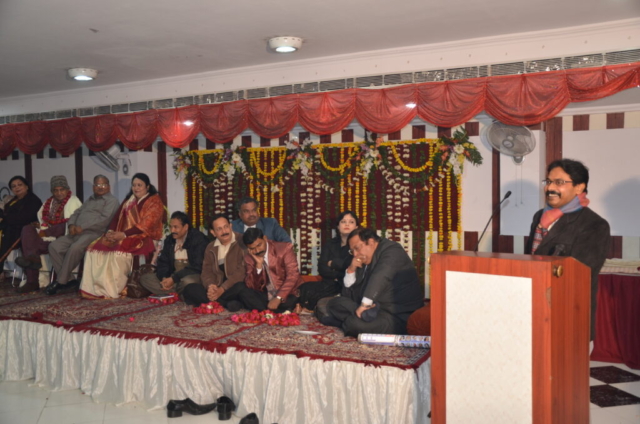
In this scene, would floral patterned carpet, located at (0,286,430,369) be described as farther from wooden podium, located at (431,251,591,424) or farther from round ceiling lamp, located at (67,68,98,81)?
round ceiling lamp, located at (67,68,98,81)

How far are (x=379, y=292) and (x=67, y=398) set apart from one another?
8.28 feet

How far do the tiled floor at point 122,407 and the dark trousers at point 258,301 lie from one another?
54.9 inches

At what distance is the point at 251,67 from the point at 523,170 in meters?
3.03

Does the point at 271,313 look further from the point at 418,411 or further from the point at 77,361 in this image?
the point at 418,411

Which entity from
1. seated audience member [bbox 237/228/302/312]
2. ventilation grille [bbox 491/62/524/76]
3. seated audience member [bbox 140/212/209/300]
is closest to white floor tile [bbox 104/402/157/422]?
seated audience member [bbox 237/228/302/312]

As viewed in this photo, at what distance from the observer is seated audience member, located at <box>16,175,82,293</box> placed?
6.94m

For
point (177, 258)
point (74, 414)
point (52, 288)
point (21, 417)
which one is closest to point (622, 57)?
point (177, 258)

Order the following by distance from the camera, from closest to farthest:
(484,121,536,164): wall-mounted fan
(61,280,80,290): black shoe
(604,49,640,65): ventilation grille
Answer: (604,49,640,65): ventilation grille < (484,121,536,164): wall-mounted fan < (61,280,80,290): black shoe

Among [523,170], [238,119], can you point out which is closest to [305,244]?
[238,119]

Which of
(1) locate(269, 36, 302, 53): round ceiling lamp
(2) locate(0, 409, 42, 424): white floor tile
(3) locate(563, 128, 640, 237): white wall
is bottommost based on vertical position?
(2) locate(0, 409, 42, 424): white floor tile

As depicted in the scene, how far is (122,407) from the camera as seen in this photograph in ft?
13.7

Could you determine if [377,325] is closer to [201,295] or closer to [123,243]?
[201,295]

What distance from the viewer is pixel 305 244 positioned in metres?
6.59

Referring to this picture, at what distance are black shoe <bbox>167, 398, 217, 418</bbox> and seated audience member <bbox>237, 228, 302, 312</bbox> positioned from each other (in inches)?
53.4
